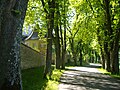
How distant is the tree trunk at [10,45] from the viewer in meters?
7.35

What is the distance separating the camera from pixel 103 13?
88.6 feet

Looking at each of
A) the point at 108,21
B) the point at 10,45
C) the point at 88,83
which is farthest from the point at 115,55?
the point at 10,45

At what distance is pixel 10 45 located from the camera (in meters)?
7.53

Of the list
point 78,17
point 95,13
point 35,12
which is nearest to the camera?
point 35,12

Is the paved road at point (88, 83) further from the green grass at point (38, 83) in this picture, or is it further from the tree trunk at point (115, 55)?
the tree trunk at point (115, 55)

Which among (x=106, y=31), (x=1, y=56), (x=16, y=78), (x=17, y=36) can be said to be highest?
(x=106, y=31)

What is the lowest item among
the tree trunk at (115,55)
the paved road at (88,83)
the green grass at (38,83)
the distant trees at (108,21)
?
the paved road at (88,83)

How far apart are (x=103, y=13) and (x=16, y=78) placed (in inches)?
819

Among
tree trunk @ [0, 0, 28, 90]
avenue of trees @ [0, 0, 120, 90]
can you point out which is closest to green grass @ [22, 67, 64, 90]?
avenue of trees @ [0, 0, 120, 90]

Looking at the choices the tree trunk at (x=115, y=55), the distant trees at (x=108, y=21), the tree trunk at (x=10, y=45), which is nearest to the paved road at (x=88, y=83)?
the tree trunk at (x=115, y=55)

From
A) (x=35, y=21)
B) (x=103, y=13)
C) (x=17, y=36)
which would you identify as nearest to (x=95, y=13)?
(x=103, y=13)

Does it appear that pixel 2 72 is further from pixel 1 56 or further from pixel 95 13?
pixel 95 13

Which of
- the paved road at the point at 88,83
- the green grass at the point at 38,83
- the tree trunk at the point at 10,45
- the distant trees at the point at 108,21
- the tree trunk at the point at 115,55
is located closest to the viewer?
the tree trunk at the point at 10,45

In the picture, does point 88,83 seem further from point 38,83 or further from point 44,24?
point 44,24
